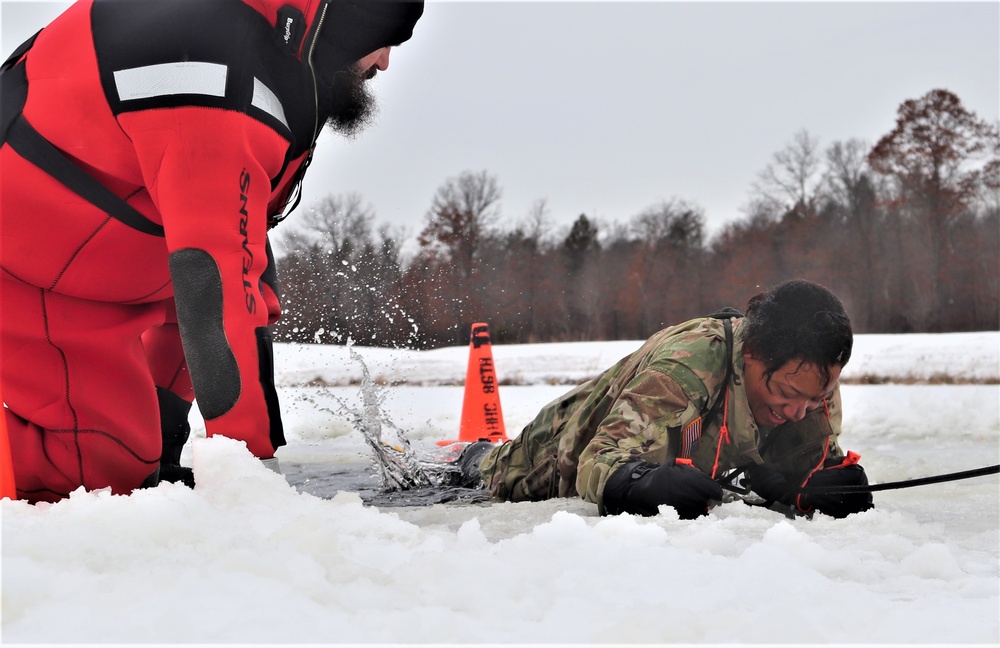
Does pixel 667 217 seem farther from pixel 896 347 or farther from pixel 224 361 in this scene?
pixel 224 361

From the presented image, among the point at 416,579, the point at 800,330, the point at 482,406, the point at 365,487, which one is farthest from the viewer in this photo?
the point at 482,406

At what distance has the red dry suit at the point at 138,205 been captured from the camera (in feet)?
5.69

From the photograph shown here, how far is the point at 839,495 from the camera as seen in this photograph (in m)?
2.76

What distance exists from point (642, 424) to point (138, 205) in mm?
1583

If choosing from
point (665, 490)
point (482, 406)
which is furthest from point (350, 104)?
point (482, 406)

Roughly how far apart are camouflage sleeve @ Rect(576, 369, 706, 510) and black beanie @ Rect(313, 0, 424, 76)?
1.30m

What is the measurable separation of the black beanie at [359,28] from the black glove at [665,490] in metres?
1.37

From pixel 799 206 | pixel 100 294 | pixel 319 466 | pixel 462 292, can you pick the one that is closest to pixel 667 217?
pixel 799 206

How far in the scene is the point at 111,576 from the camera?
1.08 metres

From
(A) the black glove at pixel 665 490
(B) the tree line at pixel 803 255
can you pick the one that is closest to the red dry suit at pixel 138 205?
(A) the black glove at pixel 665 490

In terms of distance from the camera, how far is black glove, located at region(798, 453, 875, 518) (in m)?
2.76

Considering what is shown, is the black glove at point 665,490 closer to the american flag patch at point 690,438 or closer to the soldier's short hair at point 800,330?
the american flag patch at point 690,438

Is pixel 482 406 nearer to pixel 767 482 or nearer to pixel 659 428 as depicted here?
pixel 767 482

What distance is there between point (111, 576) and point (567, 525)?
798 mm
